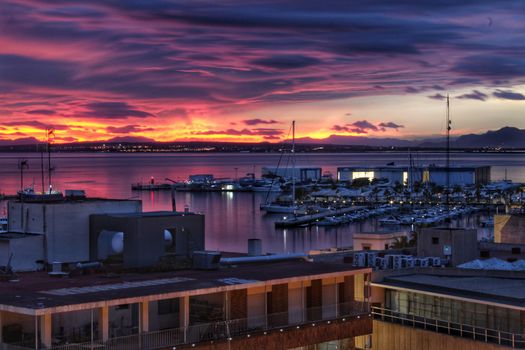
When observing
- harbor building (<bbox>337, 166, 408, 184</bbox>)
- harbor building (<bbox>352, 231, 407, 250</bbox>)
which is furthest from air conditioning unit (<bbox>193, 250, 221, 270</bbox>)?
harbor building (<bbox>337, 166, 408, 184</bbox>)

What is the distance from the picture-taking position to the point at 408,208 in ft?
382

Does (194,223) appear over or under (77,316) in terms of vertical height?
over

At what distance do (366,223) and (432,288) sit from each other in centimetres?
8365

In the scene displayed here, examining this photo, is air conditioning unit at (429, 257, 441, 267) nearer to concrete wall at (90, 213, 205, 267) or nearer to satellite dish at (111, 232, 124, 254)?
concrete wall at (90, 213, 205, 267)

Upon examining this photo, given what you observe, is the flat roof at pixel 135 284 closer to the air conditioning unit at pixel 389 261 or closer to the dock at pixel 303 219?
the air conditioning unit at pixel 389 261

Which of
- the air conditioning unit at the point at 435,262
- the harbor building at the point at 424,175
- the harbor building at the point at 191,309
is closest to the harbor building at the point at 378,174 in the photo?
the harbor building at the point at 424,175

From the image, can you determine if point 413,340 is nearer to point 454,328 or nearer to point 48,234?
point 454,328

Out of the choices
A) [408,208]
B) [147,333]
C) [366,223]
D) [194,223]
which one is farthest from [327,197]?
[147,333]

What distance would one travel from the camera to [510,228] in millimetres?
37375

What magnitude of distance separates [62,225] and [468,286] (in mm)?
11216

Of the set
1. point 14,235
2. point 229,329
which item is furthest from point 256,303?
point 14,235

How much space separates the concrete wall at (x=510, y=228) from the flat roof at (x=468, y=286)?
14.0m

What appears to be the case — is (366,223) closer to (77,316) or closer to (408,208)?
(408,208)

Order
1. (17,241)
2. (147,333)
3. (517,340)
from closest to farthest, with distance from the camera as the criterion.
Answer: (147,333) → (517,340) → (17,241)
